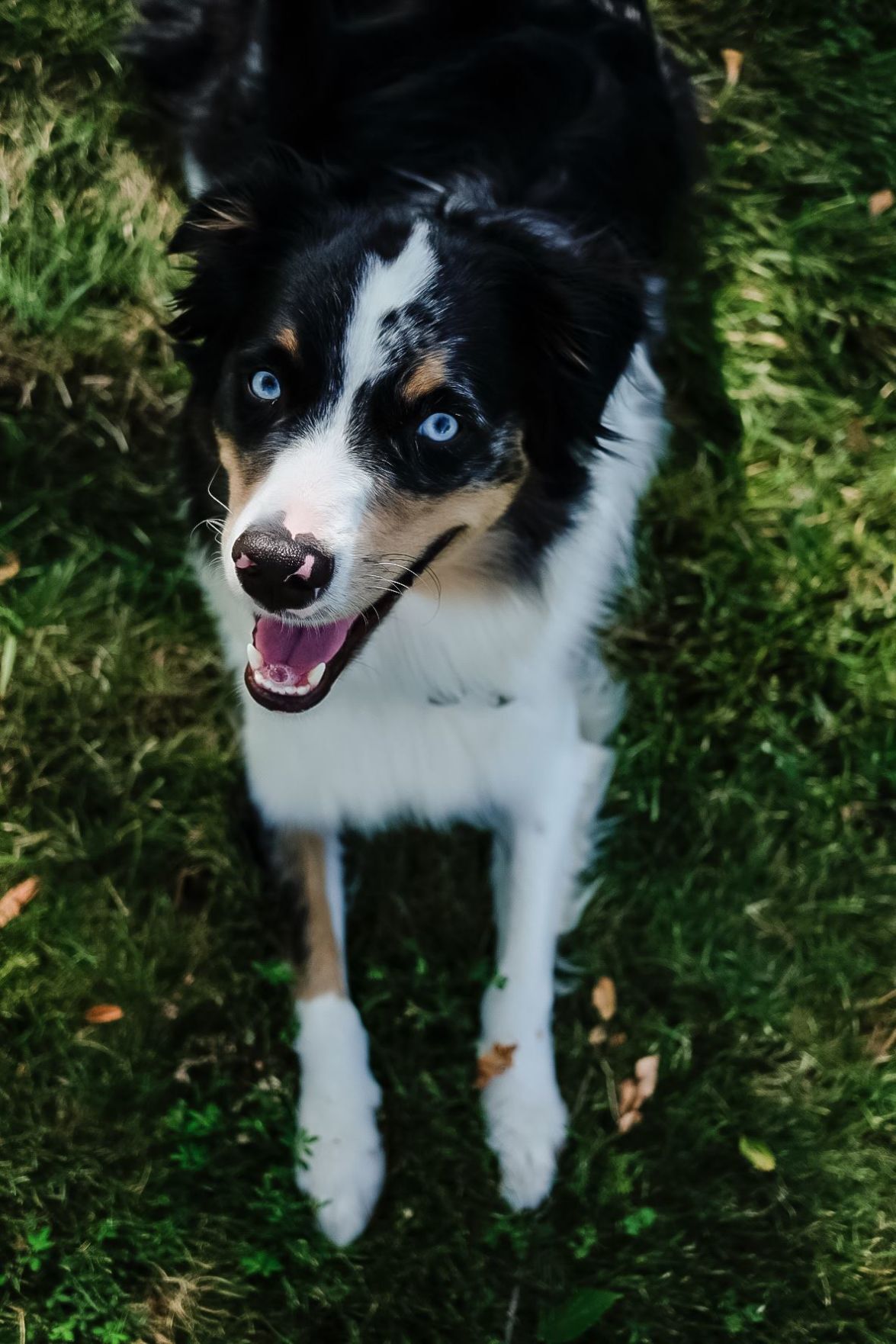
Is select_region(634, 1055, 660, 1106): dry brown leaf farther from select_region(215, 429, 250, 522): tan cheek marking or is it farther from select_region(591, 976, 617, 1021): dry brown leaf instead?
select_region(215, 429, 250, 522): tan cheek marking

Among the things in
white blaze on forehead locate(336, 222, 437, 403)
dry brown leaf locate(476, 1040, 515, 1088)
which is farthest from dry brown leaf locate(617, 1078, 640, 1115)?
white blaze on forehead locate(336, 222, 437, 403)

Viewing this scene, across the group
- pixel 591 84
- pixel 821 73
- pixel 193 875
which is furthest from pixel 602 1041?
pixel 821 73

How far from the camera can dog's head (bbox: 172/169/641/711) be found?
2.26 meters

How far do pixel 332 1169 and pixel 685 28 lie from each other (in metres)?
3.71

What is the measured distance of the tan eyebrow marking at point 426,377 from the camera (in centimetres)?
232

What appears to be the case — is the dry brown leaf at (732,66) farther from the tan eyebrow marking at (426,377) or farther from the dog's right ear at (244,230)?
the tan eyebrow marking at (426,377)

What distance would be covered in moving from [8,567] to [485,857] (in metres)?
1.66

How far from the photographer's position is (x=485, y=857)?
3.53m

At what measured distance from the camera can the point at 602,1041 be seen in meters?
3.42

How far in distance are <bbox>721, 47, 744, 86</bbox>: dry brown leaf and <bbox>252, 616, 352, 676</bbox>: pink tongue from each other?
2.72 meters

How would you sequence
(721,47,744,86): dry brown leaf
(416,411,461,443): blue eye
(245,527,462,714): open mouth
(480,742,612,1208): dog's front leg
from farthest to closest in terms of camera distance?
(721,47,744,86): dry brown leaf → (480,742,612,1208): dog's front leg → (245,527,462,714): open mouth → (416,411,461,443): blue eye

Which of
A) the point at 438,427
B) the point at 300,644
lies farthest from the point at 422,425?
the point at 300,644

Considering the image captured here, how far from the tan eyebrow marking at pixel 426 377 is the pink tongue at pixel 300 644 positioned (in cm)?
47

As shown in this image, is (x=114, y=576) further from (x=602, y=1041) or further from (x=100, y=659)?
(x=602, y=1041)
